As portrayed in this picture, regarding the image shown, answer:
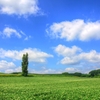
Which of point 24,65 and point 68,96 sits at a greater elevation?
point 24,65

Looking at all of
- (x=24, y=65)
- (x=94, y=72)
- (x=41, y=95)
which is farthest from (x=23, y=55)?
(x=41, y=95)

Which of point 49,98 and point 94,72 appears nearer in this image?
point 49,98

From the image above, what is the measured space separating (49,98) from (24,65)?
107 metres

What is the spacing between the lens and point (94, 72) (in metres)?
182

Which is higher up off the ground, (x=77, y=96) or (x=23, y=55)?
(x=23, y=55)

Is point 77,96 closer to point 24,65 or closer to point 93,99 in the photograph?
point 93,99

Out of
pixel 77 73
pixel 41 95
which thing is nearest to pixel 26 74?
pixel 77 73

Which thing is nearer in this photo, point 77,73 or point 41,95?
point 41,95

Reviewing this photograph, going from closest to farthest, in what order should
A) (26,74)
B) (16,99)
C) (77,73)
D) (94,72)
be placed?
(16,99) < (26,74) < (77,73) < (94,72)

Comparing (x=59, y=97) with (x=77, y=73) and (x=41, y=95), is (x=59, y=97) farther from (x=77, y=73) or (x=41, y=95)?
(x=77, y=73)

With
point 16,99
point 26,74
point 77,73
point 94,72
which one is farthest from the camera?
point 94,72

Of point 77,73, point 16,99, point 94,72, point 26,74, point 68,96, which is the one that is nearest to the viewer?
point 16,99

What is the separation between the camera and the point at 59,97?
30.4 metres

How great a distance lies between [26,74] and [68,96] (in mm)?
105471
